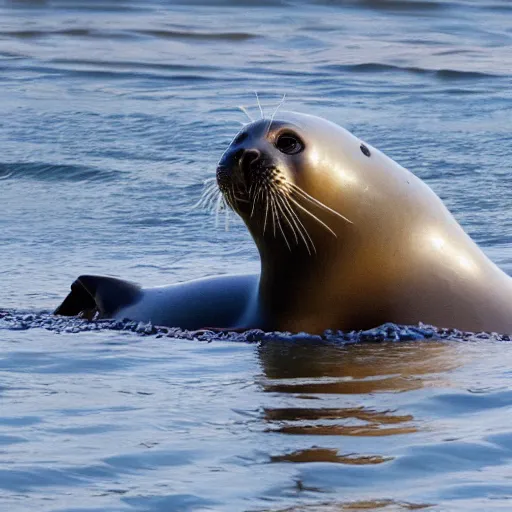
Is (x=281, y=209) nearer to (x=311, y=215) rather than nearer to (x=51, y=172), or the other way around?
(x=311, y=215)

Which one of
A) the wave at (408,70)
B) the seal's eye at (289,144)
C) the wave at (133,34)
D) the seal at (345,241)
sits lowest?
the seal at (345,241)

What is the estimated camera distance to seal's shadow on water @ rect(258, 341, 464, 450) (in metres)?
4.88

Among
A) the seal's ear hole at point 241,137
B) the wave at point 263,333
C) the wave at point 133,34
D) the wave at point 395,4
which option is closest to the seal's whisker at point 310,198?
the seal's ear hole at point 241,137

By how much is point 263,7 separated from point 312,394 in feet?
56.3

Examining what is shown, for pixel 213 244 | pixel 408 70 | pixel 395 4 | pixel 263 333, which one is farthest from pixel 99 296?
pixel 395 4

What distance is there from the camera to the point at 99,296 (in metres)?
7.41

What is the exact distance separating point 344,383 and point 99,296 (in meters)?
1.99

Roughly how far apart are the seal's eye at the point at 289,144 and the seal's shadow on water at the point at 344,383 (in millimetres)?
789

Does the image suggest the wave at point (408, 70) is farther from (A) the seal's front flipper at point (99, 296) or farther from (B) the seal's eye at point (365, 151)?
(B) the seal's eye at point (365, 151)

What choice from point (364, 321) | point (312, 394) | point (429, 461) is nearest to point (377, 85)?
point (364, 321)

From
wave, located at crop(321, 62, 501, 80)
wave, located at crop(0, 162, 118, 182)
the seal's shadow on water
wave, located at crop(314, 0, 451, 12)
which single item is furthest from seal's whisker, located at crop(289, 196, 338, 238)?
wave, located at crop(314, 0, 451, 12)

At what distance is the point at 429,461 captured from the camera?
14.7ft

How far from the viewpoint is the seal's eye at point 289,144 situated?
6.38 metres

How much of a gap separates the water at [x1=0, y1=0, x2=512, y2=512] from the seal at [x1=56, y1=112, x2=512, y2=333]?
7.9 inches
